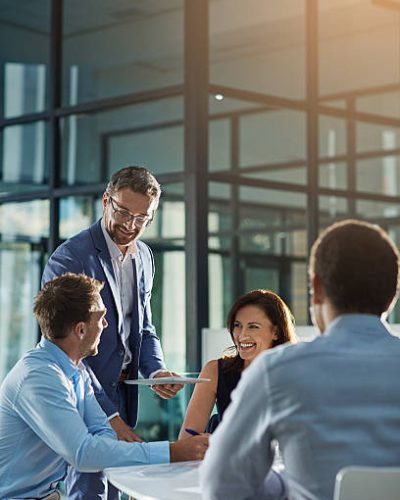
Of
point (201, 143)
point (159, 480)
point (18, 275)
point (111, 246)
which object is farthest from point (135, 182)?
point (18, 275)

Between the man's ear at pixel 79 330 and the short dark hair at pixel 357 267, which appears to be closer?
the short dark hair at pixel 357 267

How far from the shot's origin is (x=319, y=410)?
1.92 meters

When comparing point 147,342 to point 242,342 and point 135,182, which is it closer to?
point 242,342

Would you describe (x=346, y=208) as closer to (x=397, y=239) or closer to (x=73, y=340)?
(x=397, y=239)

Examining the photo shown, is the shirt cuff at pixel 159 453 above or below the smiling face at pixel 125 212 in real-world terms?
below

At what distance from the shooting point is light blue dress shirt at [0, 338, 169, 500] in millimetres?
2844

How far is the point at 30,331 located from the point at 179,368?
5.05 feet

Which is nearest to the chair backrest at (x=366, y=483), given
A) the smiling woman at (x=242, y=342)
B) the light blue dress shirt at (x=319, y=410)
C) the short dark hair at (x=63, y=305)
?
the light blue dress shirt at (x=319, y=410)

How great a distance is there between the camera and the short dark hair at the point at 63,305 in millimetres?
3014

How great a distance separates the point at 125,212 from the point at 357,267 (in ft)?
5.85

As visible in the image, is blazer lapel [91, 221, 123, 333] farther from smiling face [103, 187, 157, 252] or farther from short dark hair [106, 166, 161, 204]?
short dark hair [106, 166, 161, 204]

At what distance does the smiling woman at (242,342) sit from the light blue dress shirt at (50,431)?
922 mm

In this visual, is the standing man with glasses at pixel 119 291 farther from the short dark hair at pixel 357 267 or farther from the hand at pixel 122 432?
the short dark hair at pixel 357 267

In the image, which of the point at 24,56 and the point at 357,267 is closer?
the point at 357,267
